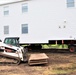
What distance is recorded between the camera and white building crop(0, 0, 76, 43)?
21.2 m

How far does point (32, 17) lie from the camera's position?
74.4 ft

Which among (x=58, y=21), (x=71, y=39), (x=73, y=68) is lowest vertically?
(x=73, y=68)

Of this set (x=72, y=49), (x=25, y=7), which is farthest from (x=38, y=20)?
(x=72, y=49)

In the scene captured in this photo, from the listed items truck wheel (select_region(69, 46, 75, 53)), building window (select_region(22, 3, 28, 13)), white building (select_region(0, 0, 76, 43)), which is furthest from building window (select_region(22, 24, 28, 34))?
truck wheel (select_region(69, 46, 75, 53))

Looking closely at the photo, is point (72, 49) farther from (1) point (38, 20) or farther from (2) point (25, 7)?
(2) point (25, 7)

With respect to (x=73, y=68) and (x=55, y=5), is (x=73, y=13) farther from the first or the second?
(x=73, y=68)

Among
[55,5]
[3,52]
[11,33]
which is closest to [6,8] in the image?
[11,33]

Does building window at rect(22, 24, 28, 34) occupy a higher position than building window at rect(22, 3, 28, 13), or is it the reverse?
building window at rect(22, 3, 28, 13)

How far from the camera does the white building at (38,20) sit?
21.2 meters

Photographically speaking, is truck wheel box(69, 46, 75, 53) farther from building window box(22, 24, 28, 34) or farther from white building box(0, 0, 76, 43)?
building window box(22, 24, 28, 34)

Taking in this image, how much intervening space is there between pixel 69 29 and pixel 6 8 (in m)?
6.99

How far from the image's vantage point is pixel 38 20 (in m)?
22.4

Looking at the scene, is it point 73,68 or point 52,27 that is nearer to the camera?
point 73,68

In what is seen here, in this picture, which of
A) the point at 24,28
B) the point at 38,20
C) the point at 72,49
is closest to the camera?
the point at 72,49
